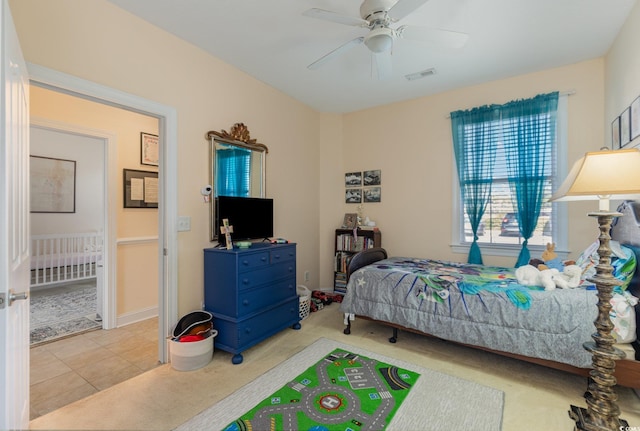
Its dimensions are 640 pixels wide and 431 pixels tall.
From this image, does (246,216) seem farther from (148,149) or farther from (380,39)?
(380,39)

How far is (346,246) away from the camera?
387cm

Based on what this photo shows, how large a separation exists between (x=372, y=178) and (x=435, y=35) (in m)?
2.18

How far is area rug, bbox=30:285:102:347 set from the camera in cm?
270

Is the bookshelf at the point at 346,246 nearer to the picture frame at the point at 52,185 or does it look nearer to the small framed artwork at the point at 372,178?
the small framed artwork at the point at 372,178

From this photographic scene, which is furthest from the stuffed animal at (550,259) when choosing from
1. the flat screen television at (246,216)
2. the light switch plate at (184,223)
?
the light switch plate at (184,223)

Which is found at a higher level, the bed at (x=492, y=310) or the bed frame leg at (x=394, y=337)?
the bed at (x=492, y=310)

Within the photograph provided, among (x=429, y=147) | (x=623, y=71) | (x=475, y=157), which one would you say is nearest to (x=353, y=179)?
(x=429, y=147)

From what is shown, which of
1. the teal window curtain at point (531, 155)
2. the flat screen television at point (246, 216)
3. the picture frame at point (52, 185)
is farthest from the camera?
the picture frame at point (52, 185)

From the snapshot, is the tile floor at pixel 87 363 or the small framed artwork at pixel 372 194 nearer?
the tile floor at pixel 87 363

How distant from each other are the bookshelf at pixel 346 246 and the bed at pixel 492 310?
0.87 m

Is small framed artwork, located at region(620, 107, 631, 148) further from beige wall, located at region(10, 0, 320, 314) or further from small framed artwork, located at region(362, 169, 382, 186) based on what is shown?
beige wall, located at region(10, 0, 320, 314)

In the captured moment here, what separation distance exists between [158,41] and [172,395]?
2541 mm

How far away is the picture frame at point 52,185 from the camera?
4031 mm

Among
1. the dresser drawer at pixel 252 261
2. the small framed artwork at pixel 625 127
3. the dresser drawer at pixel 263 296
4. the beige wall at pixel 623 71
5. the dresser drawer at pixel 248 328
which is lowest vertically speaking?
the dresser drawer at pixel 248 328
